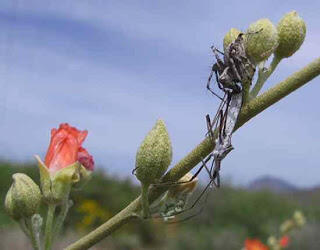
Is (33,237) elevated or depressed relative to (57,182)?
depressed

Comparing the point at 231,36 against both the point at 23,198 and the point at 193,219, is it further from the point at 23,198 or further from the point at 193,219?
the point at 193,219

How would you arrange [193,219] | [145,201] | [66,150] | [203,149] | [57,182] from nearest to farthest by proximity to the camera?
[203,149], [145,201], [57,182], [66,150], [193,219]

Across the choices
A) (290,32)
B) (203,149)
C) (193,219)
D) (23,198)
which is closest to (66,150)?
(23,198)

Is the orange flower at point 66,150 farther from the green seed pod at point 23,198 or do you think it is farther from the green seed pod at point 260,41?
the green seed pod at point 260,41

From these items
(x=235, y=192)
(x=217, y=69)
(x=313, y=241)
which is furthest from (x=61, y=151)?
(x=235, y=192)

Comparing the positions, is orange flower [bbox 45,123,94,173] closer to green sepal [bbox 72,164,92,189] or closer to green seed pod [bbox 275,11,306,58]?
green sepal [bbox 72,164,92,189]

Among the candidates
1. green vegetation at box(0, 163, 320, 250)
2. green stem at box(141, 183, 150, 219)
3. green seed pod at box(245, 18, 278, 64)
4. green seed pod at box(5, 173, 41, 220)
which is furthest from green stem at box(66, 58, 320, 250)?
green vegetation at box(0, 163, 320, 250)
